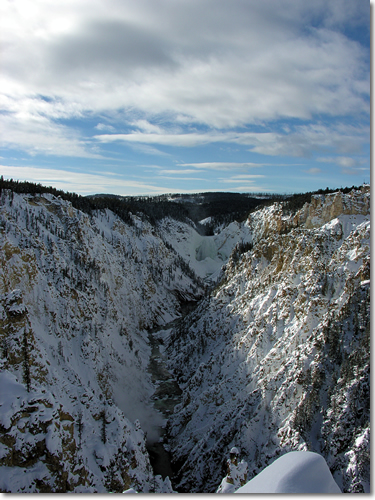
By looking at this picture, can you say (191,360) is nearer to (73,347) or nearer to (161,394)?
(161,394)

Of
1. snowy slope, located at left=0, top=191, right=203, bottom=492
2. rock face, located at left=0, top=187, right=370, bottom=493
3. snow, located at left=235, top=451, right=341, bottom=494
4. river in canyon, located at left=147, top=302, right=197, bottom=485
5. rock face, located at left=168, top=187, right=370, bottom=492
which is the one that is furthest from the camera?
river in canyon, located at left=147, top=302, right=197, bottom=485

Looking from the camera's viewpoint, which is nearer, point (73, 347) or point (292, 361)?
point (292, 361)

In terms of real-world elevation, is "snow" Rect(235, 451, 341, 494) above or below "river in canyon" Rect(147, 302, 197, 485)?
above

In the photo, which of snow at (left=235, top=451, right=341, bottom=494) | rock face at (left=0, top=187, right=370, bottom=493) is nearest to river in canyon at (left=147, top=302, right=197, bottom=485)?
Answer: rock face at (left=0, top=187, right=370, bottom=493)

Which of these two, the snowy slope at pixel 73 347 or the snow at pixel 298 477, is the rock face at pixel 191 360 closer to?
the snowy slope at pixel 73 347

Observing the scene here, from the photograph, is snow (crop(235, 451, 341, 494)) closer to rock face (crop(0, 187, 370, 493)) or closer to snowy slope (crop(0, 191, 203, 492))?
rock face (crop(0, 187, 370, 493))

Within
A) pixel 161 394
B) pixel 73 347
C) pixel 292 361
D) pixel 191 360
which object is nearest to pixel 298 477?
pixel 292 361

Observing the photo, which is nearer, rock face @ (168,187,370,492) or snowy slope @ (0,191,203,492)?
snowy slope @ (0,191,203,492)
